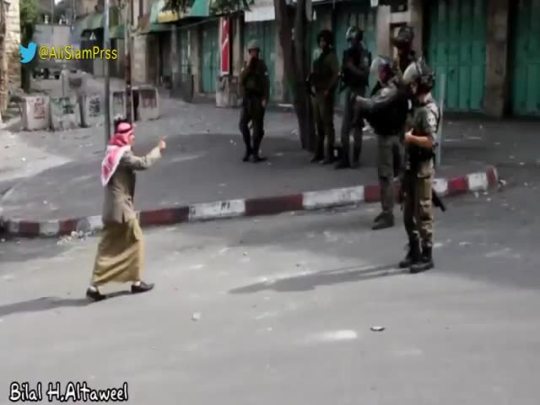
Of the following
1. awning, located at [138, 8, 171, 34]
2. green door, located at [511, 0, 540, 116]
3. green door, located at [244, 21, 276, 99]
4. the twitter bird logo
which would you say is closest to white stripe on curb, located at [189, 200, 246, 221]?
green door, located at [511, 0, 540, 116]

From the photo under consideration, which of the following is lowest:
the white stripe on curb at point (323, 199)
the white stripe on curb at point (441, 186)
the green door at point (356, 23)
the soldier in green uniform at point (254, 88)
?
the white stripe on curb at point (323, 199)

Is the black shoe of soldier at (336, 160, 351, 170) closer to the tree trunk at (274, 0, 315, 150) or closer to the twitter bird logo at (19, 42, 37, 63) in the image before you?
the tree trunk at (274, 0, 315, 150)

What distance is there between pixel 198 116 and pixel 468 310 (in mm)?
17332

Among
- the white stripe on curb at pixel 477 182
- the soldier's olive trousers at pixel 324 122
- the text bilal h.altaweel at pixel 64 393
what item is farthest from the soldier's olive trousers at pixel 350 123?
the text bilal h.altaweel at pixel 64 393

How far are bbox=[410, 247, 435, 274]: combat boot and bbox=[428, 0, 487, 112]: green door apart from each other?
1251 centimetres

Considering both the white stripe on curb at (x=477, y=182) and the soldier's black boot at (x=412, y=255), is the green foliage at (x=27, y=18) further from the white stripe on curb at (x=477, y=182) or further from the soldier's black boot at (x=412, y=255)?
the soldier's black boot at (x=412, y=255)

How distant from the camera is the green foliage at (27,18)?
117ft

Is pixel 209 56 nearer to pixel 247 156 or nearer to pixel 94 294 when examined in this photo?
pixel 247 156

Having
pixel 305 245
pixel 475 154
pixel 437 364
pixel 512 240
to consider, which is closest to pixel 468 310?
pixel 437 364

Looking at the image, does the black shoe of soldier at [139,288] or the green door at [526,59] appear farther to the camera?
the green door at [526,59]

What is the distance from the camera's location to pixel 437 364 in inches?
187

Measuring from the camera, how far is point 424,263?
6.93 metres

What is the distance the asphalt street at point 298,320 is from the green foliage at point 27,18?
28.5m

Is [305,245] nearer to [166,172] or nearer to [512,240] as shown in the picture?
[512,240]
